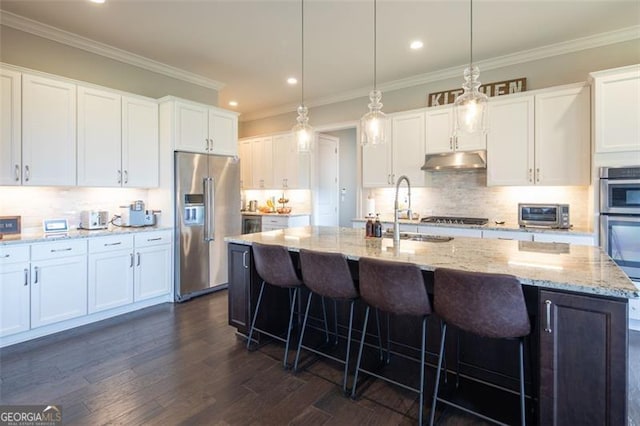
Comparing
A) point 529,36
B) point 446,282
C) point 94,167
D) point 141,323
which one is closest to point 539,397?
point 446,282

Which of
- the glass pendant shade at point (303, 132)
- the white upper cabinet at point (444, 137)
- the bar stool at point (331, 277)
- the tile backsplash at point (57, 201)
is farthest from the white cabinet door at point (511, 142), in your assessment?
the tile backsplash at point (57, 201)

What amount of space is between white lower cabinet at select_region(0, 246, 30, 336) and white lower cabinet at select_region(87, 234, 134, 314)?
0.51 metres

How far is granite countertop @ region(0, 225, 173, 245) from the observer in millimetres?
2918

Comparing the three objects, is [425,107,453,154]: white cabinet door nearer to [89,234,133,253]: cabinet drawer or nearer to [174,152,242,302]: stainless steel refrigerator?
[174,152,242,302]: stainless steel refrigerator

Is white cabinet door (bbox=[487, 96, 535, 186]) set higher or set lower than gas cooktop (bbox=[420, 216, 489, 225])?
higher

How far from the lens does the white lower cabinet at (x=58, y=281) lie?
3.01 meters

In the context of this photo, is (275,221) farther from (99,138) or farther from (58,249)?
(58,249)

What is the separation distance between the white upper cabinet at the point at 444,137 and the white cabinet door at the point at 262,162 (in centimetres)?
309

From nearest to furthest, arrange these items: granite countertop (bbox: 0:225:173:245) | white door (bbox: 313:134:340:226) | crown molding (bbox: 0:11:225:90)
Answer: granite countertop (bbox: 0:225:173:245) → crown molding (bbox: 0:11:225:90) → white door (bbox: 313:134:340:226)

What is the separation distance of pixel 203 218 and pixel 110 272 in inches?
48.6

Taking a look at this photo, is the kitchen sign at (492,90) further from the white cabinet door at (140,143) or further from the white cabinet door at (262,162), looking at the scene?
the white cabinet door at (140,143)

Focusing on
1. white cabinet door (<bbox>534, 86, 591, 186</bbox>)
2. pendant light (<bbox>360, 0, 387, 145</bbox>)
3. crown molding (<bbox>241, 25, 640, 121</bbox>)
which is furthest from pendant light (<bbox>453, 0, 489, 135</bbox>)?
crown molding (<bbox>241, 25, 640, 121</bbox>)

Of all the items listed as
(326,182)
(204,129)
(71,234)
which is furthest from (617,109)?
(71,234)

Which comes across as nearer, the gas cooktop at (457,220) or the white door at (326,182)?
the gas cooktop at (457,220)
